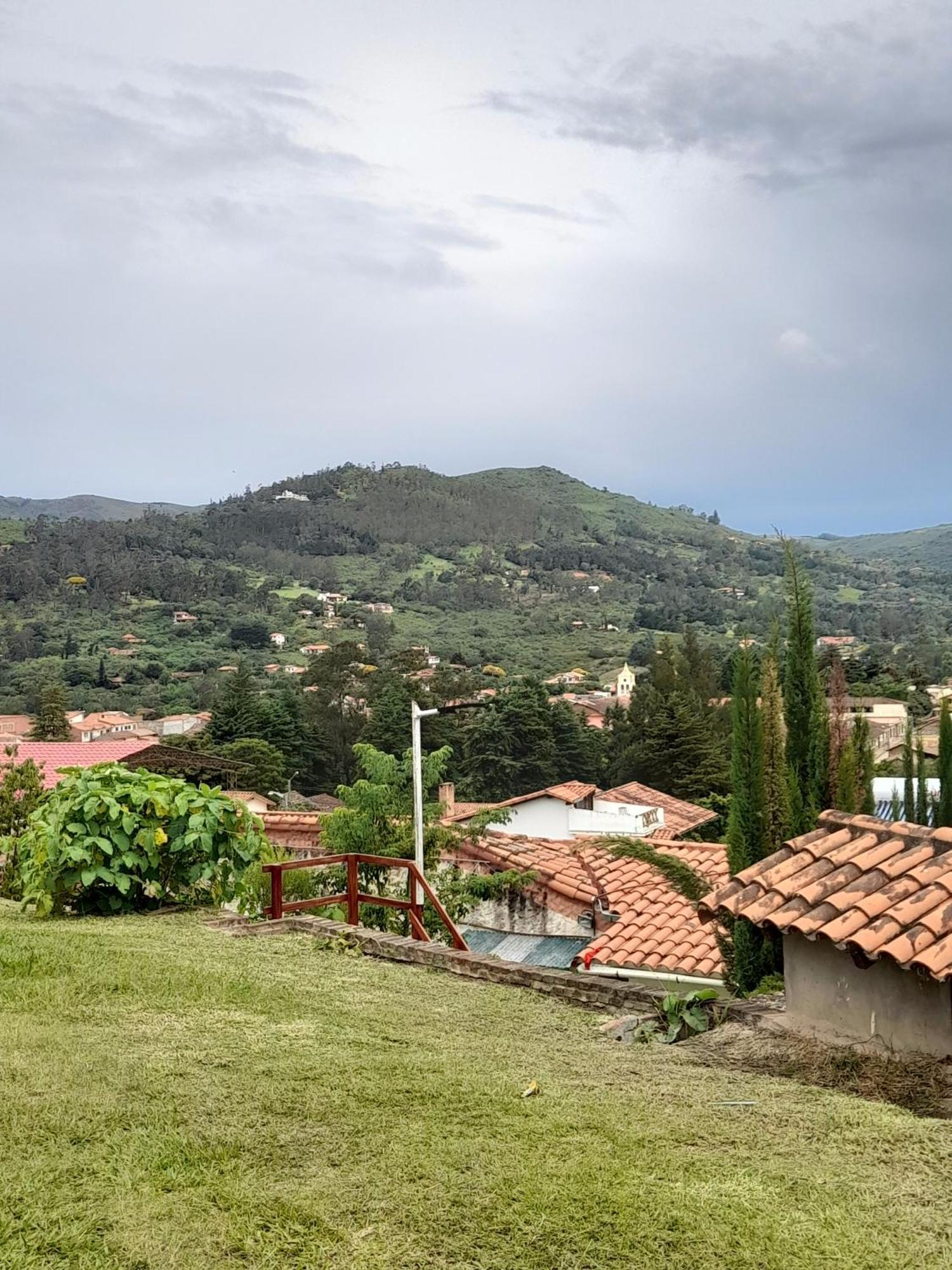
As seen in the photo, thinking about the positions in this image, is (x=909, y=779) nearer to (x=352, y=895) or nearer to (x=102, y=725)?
(x=352, y=895)

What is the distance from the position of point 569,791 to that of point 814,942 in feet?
69.9

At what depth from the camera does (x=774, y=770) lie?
8.20m

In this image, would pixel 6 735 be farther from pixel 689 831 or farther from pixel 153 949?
pixel 153 949

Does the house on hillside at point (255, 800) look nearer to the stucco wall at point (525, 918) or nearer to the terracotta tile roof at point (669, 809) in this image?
the terracotta tile roof at point (669, 809)

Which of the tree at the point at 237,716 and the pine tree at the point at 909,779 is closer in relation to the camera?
the pine tree at the point at 909,779

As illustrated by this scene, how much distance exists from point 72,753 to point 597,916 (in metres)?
16.9

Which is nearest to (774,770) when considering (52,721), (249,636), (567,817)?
(567,817)

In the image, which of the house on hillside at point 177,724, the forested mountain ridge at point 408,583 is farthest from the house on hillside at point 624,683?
the house on hillside at point 177,724

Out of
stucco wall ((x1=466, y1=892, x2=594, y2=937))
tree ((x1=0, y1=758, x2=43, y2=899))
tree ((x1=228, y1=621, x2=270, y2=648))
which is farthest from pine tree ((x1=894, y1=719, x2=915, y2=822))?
tree ((x1=228, y1=621, x2=270, y2=648))

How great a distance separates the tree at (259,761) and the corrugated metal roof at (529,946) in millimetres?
32349

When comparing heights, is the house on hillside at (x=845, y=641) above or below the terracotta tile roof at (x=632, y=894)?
below

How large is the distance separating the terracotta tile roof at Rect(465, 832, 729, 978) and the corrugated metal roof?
426 mm

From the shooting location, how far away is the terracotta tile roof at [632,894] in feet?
34.8

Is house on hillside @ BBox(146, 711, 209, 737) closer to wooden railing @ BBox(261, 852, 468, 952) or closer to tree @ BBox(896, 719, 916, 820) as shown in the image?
tree @ BBox(896, 719, 916, 820)
